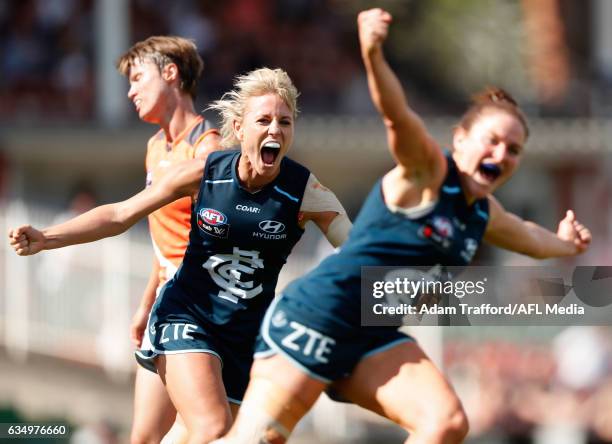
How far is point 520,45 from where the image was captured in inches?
930

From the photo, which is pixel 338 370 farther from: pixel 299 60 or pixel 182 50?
pixel 299 60

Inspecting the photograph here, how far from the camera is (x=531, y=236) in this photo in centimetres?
648

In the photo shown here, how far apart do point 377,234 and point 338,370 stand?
0.60m

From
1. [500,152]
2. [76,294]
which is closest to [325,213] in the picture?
[500,152]

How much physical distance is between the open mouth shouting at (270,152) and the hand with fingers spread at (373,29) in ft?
3.47

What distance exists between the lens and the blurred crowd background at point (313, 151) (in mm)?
14070

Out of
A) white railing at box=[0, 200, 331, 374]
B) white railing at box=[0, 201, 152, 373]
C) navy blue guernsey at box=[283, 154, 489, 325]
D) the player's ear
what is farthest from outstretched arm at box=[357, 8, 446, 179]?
white railing at box=[0, 201, 152, 373]

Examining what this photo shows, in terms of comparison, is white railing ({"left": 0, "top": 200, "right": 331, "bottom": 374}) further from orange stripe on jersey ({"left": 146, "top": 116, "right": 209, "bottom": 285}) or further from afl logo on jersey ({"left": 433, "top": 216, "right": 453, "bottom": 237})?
afl logo on jersey ({"left": 433, "top": 216, "right": 453, "bottom": 237})

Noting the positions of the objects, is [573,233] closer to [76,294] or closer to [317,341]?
[317,341]

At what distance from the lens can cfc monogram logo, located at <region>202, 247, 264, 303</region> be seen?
6711 millimetres

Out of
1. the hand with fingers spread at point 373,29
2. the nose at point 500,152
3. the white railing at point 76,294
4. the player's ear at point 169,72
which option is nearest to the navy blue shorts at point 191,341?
the player's ear at point 169,72

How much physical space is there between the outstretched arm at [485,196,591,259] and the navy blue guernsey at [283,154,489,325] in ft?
0.75

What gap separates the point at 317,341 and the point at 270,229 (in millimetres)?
885

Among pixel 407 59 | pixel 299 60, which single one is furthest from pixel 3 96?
pixel 407 59
